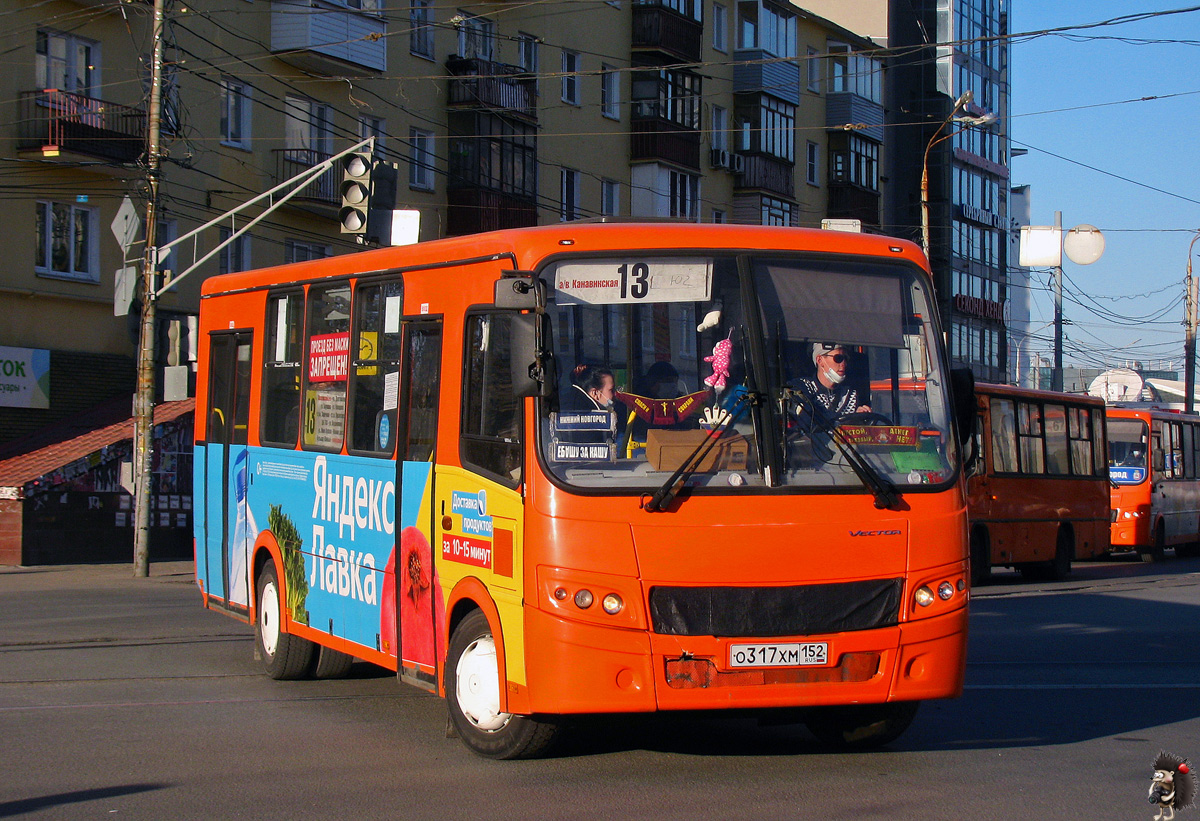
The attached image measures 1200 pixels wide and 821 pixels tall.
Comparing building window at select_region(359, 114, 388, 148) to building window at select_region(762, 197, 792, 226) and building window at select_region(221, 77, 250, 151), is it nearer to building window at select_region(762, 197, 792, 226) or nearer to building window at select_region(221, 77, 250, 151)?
building window at select_region(221, 77, 250, 151)

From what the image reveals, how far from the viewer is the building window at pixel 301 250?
32438 mm

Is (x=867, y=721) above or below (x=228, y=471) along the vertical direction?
below

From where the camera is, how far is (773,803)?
6605mm

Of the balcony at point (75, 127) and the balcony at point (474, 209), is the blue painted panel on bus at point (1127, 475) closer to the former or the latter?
the balcony at point (474, 209)

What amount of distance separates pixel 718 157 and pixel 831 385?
131ft

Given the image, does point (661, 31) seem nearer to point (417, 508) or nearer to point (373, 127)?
point (373, 127)

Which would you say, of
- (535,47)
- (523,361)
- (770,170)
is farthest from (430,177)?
(523,361)

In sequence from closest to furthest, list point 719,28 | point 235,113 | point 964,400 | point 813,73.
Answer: point 964,400
point 235,113
point 719,28
point 813,73

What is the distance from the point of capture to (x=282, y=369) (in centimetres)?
1052

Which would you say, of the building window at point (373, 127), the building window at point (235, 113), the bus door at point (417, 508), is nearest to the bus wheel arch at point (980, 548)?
the bus door at point (417, 508)

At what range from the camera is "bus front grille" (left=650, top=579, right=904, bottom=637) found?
6.90 metres

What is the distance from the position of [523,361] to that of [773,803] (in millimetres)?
2329

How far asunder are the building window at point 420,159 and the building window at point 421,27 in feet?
6.57

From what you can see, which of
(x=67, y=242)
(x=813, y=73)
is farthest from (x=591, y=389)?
(x=813, y=73)
